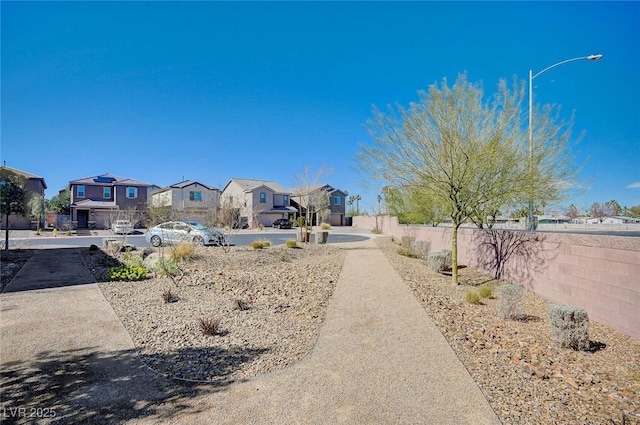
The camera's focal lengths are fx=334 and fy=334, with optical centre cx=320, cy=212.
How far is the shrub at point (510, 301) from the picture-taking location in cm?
726

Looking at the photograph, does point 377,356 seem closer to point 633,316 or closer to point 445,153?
point 633,316

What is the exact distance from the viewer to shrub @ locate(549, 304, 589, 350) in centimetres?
561

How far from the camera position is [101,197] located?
40.8 metres

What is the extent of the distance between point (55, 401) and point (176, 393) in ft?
4.09

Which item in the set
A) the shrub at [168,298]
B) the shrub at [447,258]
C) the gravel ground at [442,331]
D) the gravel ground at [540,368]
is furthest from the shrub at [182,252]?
the shrub at [447,258]

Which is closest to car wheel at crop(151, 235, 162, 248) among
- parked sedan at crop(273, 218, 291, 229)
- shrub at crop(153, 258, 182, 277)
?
shrub at crop(153, 258, 182, 277)

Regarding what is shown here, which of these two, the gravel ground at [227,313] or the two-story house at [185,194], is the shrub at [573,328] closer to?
the gravel ground at [227,313]

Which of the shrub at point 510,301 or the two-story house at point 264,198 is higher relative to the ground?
the two-story house at point 264,198

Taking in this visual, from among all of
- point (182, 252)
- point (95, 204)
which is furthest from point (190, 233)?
point (95, 204)

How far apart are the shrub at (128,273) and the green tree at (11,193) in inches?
282

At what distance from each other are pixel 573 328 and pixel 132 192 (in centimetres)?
4527

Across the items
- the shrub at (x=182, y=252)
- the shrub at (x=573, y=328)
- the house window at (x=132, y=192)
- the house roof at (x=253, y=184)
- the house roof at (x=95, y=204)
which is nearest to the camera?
the shrub at (x=573, y=328)

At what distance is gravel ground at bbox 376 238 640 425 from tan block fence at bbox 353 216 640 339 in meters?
0.48

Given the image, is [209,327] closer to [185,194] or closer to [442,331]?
[442,331]
